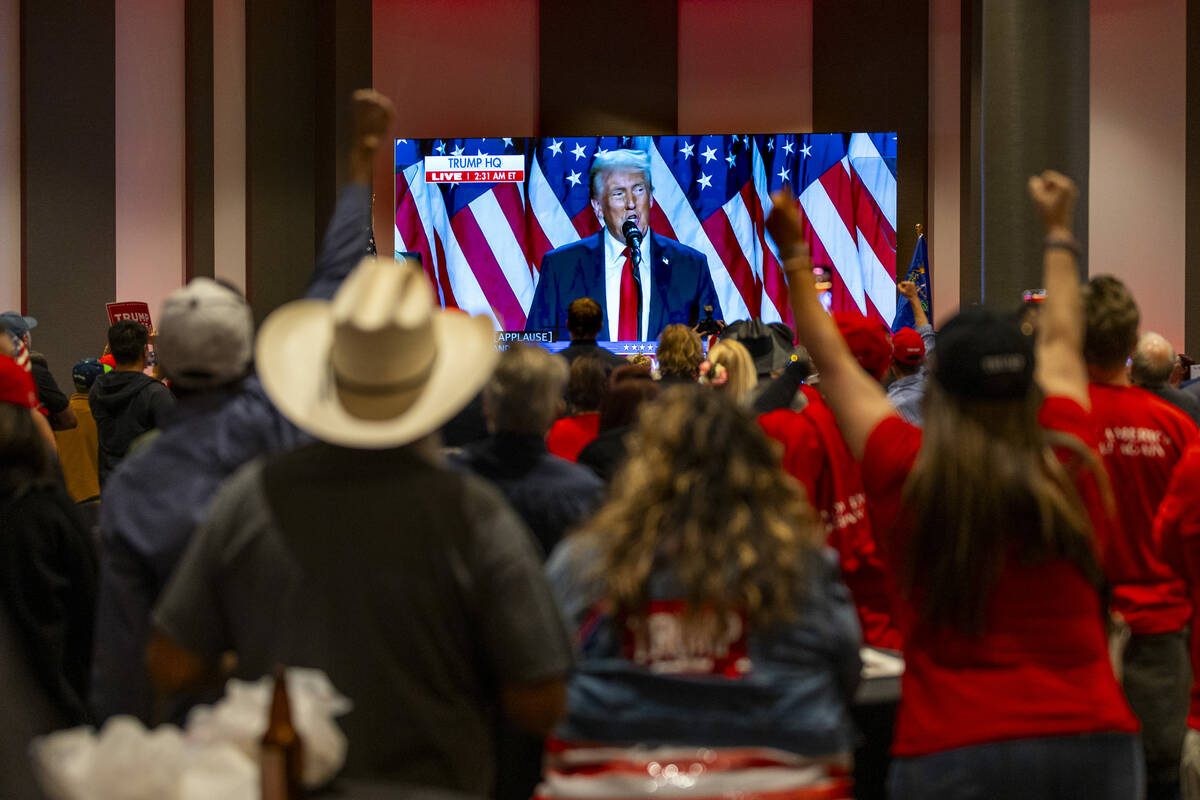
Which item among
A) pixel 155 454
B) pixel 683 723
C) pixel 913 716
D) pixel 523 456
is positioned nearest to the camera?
pixel 683 723

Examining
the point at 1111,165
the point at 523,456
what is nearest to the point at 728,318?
the point at 1111,165

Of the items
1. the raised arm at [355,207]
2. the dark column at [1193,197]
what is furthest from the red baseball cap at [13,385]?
the dark column at [1193,197]

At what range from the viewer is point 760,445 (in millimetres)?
1863

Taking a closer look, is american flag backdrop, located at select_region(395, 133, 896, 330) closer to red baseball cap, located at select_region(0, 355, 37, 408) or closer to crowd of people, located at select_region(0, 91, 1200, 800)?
red baseball cap, located at select_region(0, 355, 37, 408)

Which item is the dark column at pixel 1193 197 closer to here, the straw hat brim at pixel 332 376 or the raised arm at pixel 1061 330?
the raised arm at pixel 1061 330

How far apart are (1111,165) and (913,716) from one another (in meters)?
10.7

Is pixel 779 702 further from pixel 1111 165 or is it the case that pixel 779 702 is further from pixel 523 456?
pixel 1111 165

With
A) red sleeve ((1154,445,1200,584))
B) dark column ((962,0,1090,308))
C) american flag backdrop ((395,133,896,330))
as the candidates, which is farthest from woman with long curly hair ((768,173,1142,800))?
american flag backdrop ((395,133,896,330))

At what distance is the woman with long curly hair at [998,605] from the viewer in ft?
6.36

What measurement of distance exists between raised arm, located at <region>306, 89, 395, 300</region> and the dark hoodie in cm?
370

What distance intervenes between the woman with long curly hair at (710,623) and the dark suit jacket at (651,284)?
31.6 ft

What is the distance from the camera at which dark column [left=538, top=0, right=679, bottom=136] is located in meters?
12.3

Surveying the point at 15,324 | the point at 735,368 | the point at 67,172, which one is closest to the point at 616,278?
the point at 67,172

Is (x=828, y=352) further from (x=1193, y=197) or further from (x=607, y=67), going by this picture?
(x=607, y=67)
